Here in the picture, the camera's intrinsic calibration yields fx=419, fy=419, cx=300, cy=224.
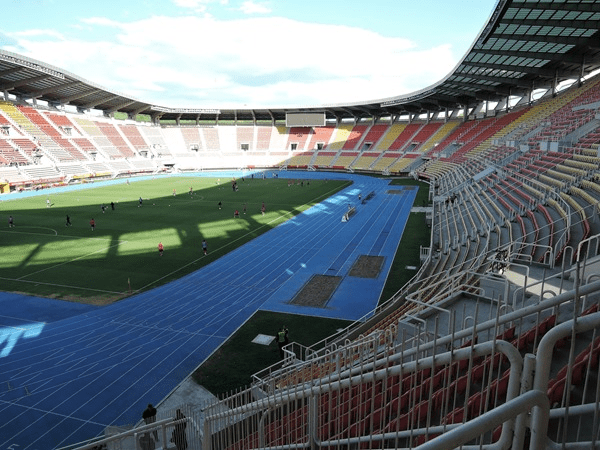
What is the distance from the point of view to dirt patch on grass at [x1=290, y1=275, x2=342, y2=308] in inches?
692

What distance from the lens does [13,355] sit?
13.3m

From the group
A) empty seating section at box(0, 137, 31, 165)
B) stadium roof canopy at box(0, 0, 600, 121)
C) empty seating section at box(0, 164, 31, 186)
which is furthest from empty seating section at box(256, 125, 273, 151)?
empty seating section at box(0, 164, 31, 186)

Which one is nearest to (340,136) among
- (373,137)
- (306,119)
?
(373,137)

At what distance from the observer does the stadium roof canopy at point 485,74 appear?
29.0 m

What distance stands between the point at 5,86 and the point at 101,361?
2386 inches

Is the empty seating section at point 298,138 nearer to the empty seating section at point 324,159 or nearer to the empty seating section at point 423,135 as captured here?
the empty seating section at point 324,159

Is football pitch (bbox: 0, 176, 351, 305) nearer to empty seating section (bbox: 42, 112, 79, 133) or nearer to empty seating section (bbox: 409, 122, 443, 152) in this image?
empty seating section (bbox: 42, 112, 79, 133)

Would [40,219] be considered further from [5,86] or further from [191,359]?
[5,86]

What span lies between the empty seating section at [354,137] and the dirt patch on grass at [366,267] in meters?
58.8

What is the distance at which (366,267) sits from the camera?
21.9m

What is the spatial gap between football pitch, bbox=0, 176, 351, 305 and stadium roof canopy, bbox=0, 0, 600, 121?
64.7 ft

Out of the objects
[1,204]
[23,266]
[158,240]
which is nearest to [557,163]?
[158,240]

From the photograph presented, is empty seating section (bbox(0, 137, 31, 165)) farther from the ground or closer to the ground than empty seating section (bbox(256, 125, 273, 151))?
closer to the ground

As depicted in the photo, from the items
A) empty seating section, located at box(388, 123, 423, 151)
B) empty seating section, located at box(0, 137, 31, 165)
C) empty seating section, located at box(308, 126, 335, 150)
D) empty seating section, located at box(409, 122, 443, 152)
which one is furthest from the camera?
empty seating section, located at box(308, 126, 335, 150)
